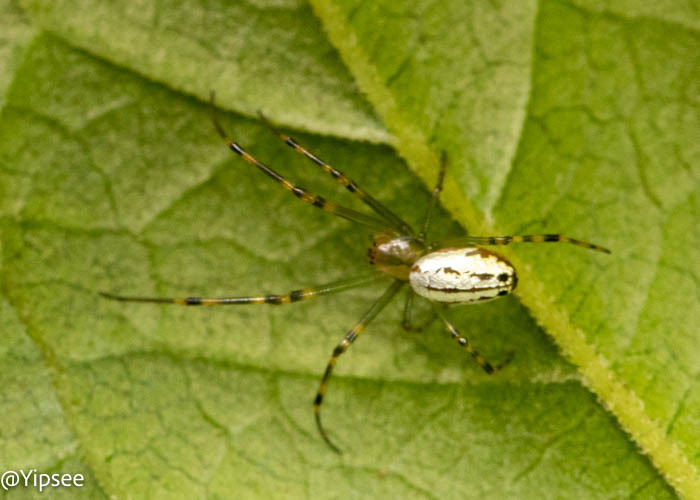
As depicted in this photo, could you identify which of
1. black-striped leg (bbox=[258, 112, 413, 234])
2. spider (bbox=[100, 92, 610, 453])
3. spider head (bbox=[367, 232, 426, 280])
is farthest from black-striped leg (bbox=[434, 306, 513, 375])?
black-striped leg (bbox=[258, 112, 413, 234])

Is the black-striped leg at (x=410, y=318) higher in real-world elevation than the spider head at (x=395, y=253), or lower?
lower

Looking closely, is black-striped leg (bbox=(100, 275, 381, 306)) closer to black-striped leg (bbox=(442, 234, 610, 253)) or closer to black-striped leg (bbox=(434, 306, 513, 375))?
black-striped leg (bbox=(434, 306, 513, 375))

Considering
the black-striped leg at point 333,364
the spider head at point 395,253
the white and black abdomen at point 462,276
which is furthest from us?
the spider head at point 395,253

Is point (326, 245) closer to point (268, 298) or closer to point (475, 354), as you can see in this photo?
point (268, 298)

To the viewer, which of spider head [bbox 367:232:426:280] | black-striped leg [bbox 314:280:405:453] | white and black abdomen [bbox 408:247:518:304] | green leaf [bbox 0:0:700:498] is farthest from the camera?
spider head [bbox 367:232:426:280]

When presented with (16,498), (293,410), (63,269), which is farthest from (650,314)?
(16,498)

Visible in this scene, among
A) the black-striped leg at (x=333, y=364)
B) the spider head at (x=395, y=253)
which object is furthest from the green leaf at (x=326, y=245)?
the spider head at (x=395, y=253)

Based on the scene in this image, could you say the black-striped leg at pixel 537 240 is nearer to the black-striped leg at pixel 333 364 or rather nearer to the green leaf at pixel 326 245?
the green leaf at pixel 326 245

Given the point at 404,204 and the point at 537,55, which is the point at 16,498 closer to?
the point at 404,204
